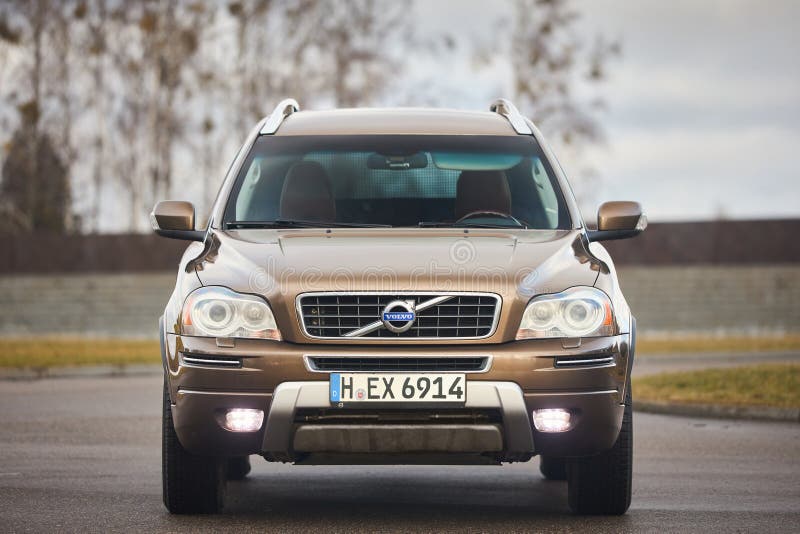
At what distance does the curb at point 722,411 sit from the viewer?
47.6 feet

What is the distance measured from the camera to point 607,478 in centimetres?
733

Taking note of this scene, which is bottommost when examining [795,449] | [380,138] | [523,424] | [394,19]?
[795,449]

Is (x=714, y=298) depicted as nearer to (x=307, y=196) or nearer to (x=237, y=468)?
(x=237, y=468)

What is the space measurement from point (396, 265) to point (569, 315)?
2.72 ft

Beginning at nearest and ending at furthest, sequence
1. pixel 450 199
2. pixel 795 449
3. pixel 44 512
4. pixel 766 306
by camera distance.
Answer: pixel 44 512 < pixel 450 199 < pixel 795 449 < pixel 766 306

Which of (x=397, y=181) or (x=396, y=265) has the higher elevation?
(x=397, y=181)

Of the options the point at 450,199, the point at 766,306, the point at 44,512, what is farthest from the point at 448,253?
the point at 766,306

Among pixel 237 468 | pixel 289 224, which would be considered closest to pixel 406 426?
pixel 289 224

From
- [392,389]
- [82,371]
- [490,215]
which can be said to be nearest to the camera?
[392,389]

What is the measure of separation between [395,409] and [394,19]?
140ft

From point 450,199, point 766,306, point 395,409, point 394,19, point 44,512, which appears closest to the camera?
point 395,409

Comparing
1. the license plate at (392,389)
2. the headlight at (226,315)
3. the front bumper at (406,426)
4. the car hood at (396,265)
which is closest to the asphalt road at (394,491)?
the front bumper at (406,426)

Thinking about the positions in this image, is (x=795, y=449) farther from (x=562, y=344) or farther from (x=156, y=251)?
(x=156, y=251)

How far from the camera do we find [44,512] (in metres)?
7.64
